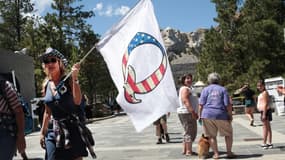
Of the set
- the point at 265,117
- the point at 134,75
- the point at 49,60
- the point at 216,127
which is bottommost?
the point at 216,127

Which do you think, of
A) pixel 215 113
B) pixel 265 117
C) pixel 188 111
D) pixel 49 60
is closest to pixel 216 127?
pixel 215 113

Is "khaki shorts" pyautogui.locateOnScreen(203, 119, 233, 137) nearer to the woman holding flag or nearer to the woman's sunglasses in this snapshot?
the woman holding flag

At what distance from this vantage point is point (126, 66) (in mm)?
6266

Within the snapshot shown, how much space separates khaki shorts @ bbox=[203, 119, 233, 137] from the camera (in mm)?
9500

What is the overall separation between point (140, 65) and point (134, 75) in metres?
0.17

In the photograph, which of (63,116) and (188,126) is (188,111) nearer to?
(188,126)

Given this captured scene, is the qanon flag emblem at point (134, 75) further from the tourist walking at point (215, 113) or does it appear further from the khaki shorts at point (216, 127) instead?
the khaki shorts at point (216, 127)

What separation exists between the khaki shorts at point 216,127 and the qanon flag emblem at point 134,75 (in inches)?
130

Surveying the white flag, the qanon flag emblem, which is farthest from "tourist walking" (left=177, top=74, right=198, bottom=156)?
the qanon flag emblem

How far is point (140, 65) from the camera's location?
6375 millimetres

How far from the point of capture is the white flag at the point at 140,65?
6215 mm

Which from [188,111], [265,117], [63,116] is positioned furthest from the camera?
[265,117]

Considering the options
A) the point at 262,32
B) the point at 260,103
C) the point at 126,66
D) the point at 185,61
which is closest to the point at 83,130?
the point at 126,66

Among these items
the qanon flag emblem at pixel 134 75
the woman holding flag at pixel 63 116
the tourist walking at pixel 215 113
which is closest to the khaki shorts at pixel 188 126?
the tourist walking at pixel 215 113
